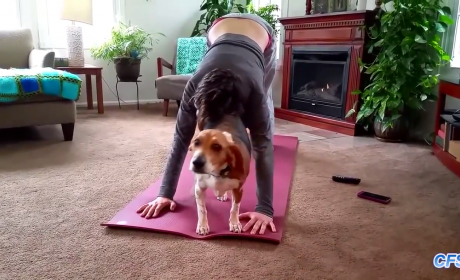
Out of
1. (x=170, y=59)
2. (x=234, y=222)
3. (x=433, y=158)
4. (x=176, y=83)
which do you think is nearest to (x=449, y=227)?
(x=234, y=222)

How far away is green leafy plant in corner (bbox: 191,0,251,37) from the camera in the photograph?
4.63m

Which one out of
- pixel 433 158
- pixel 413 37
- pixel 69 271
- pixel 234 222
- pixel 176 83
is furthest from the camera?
pixel 176 83

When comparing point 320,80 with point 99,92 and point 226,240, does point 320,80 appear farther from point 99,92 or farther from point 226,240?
point 226,240

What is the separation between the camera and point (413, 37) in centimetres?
288

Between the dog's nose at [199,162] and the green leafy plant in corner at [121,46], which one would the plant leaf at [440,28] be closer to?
the dog's nose at [199,162]

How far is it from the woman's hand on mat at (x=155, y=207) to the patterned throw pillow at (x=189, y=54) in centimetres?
288

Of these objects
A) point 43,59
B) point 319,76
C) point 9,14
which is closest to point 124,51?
point 43,59

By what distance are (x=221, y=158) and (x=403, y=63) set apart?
2244 millimetres

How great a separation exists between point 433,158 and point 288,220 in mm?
1542

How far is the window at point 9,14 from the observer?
13.6ft

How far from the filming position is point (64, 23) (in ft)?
14.6

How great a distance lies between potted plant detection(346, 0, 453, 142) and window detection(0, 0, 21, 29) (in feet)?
11.8

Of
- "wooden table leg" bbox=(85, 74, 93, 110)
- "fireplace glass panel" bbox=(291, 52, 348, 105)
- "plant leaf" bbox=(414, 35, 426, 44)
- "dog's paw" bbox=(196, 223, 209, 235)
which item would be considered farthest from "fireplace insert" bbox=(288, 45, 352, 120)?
"dog's paw" bbox=(196, 223, 209, 235)

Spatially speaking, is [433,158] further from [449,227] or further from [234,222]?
Answer: [234,222]
